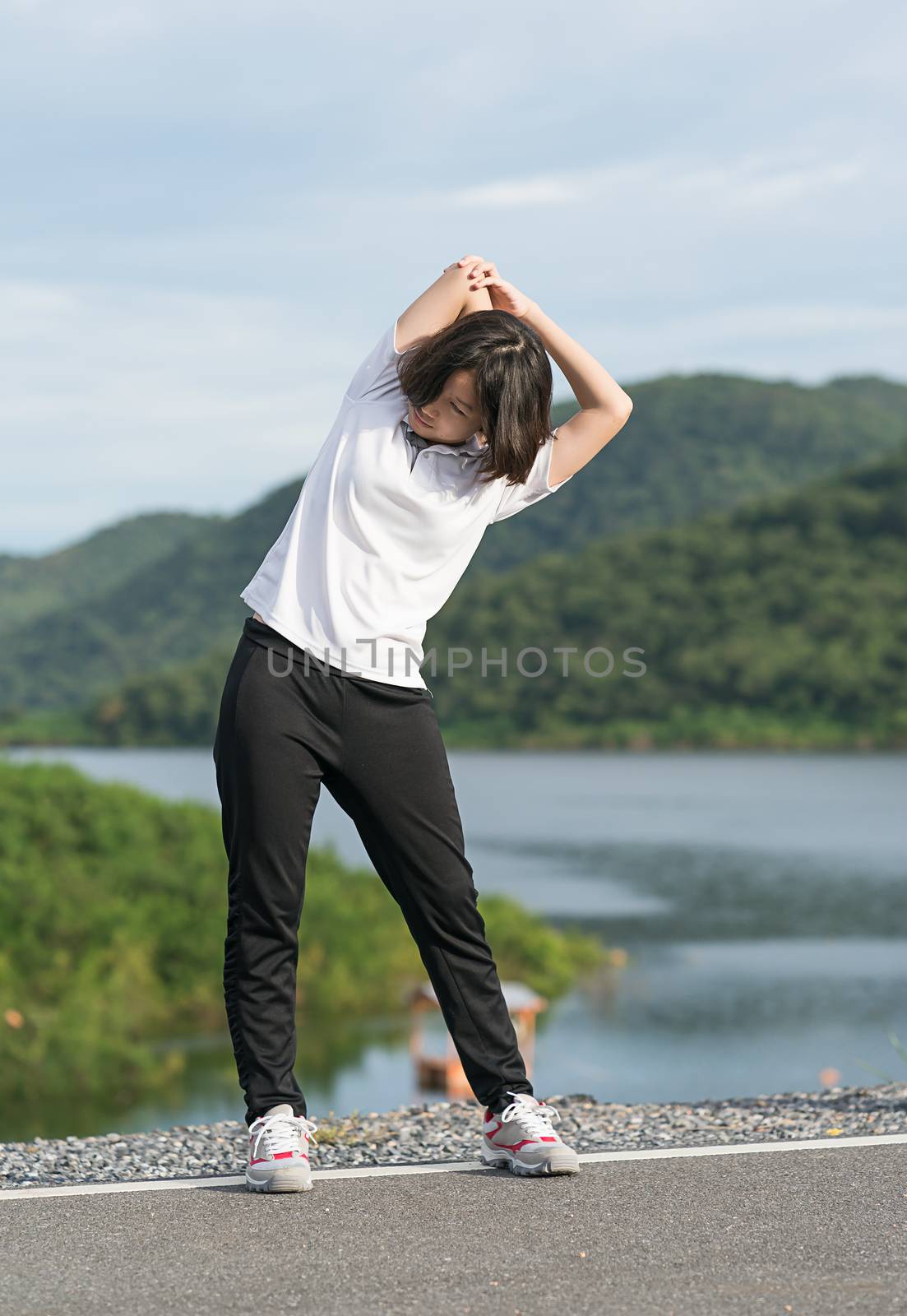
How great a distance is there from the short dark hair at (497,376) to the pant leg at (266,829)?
A: 614 mm

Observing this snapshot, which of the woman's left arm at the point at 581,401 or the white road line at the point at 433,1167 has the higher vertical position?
the woman's left arm at the point at 581,401

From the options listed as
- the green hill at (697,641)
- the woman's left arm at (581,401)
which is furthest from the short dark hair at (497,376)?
the green hill at (697,641)

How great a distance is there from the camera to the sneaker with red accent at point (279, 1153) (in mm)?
3205

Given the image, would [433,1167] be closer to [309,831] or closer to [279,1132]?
[279,1132]

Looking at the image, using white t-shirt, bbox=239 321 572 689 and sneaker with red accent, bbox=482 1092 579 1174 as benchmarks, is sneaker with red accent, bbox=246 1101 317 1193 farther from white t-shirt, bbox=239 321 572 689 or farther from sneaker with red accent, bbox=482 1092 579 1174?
white t-shirt, bbox=239 321 572 689

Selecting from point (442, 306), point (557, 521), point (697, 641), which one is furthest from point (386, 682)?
point (557, 521)

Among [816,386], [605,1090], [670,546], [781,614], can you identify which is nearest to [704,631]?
[781,614]

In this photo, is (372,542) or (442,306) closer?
(372,542)

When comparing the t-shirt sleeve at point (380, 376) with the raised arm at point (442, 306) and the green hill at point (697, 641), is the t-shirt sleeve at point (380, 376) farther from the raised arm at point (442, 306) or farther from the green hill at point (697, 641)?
the green hill at point (697, 641)

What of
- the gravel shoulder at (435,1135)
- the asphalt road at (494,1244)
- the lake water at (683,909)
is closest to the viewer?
the asphalt road at (494,1244)

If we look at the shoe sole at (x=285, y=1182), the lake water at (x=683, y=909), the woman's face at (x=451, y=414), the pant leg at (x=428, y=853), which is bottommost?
the lake water at (x=683, y=909)

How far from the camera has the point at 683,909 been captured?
161 ft

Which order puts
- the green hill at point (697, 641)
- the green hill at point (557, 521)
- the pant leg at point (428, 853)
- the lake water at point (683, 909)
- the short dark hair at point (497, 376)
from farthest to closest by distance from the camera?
the green hill at point (557, 521) → the green hill at point (697, 641) → the lake water at point (683, 909) → the pant leg at point (428, 853) → the short dark hair at point (497, 376)

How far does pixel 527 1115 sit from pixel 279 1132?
53 cm
